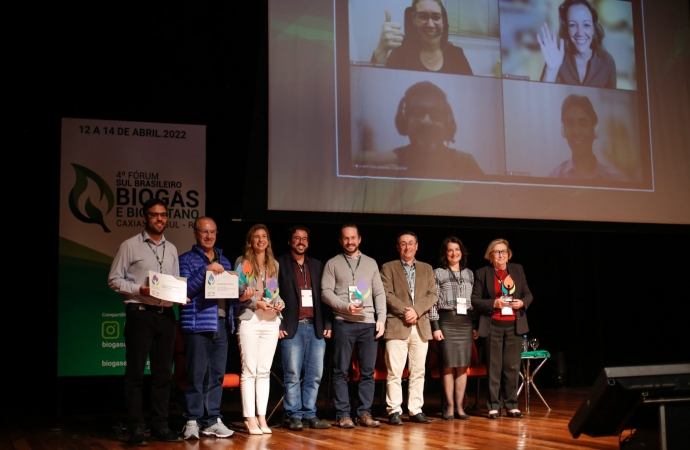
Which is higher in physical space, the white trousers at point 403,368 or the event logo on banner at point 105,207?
the event logo on banner at point 105,207

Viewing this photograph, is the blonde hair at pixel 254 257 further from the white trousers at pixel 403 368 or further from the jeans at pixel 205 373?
the white trousers at pixel 403 368

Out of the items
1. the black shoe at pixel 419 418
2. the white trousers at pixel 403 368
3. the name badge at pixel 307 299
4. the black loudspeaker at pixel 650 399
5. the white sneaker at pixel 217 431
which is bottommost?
the black shoe at pixel 419 418

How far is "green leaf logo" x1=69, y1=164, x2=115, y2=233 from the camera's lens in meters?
5.64

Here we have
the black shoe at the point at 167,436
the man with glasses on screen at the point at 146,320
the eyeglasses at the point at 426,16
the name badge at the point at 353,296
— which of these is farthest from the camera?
the eyeglasses at the point at 426,16

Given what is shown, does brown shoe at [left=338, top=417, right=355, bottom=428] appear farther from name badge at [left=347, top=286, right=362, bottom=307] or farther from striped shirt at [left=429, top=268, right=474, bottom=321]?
striped shirt at [left=429, top=268, right=474, bottom=321]

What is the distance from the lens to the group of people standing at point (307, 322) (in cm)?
423

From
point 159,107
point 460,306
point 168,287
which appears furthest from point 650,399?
point 159,107

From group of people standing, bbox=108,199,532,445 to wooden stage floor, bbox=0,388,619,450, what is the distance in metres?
0.18

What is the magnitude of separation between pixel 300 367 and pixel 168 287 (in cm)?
120

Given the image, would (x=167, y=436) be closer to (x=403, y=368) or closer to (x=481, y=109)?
(x=403, y=368)

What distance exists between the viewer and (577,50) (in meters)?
6.06

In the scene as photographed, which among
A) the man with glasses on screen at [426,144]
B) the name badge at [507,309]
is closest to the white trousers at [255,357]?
the man with glasses on screen at [426,144]

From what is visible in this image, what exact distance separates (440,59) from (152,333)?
10.3 feet

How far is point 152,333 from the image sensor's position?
165 inches
